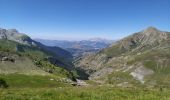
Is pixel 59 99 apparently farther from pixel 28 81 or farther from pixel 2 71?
pixel 2 71

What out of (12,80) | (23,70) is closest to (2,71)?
(23,70)

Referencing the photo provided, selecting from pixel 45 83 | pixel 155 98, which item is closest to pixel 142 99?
pixel 155 98

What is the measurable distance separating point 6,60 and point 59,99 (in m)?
188

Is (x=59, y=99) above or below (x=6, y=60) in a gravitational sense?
above

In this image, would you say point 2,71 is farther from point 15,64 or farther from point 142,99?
point 142,99

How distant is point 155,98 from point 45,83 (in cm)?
11831

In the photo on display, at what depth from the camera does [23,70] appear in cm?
18938

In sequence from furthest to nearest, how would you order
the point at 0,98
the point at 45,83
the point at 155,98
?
the point at 45,83 < the point at 155,98 < the point at 0,98

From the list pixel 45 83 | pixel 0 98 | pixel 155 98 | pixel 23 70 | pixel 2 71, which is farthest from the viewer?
pixel 23 70

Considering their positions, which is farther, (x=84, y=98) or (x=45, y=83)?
(x=45, y=83)

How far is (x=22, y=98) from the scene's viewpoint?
58.0ft

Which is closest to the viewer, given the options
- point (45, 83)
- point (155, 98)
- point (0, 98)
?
point (0, 98)

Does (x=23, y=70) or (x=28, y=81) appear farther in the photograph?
(x=23, y=70)

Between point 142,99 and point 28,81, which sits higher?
point 142,99
